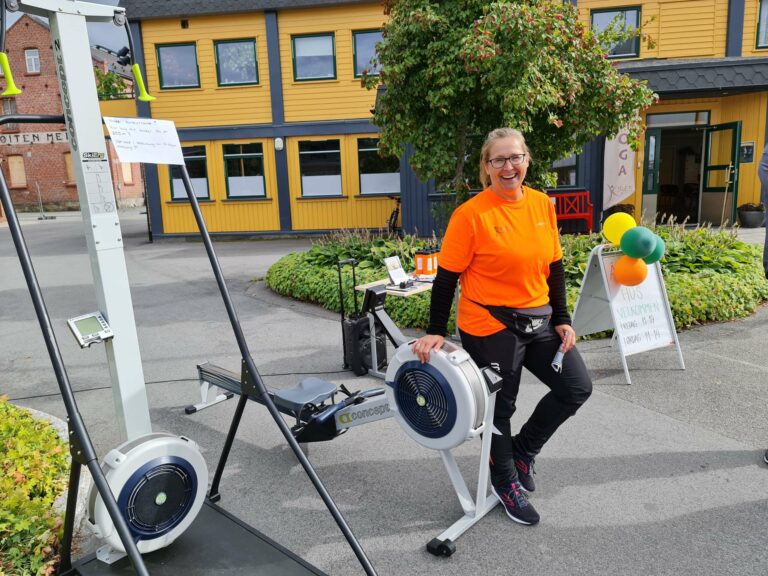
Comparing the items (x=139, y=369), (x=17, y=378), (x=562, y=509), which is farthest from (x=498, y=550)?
(x=17, y=378)

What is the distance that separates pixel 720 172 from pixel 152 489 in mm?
15755

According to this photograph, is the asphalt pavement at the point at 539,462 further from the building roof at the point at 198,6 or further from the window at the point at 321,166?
the building roof at the point at 198,6

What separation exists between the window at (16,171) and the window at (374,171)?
92.0 ft

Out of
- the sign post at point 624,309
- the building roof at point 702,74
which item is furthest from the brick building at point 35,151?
the sign post at point 624,309

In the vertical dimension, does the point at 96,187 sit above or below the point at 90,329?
above

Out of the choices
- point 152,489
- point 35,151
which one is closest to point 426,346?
point 152,489

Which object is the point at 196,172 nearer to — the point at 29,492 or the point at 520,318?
the point at 29,492

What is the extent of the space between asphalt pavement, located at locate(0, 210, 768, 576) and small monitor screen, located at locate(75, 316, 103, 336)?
54.1 inches

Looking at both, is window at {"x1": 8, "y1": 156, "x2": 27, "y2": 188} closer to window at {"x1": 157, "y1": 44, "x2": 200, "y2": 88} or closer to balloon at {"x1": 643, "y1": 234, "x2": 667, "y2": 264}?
window at {"x1": 157, "y1": 44, "x2": 200, "y2": 88}

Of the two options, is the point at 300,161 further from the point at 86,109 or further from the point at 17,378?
the point at 86,109

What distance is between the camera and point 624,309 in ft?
17.5

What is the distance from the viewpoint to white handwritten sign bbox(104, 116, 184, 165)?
8.34 feet

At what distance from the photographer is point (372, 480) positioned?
3.64 metres

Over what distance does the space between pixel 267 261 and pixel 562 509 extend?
10630mm
